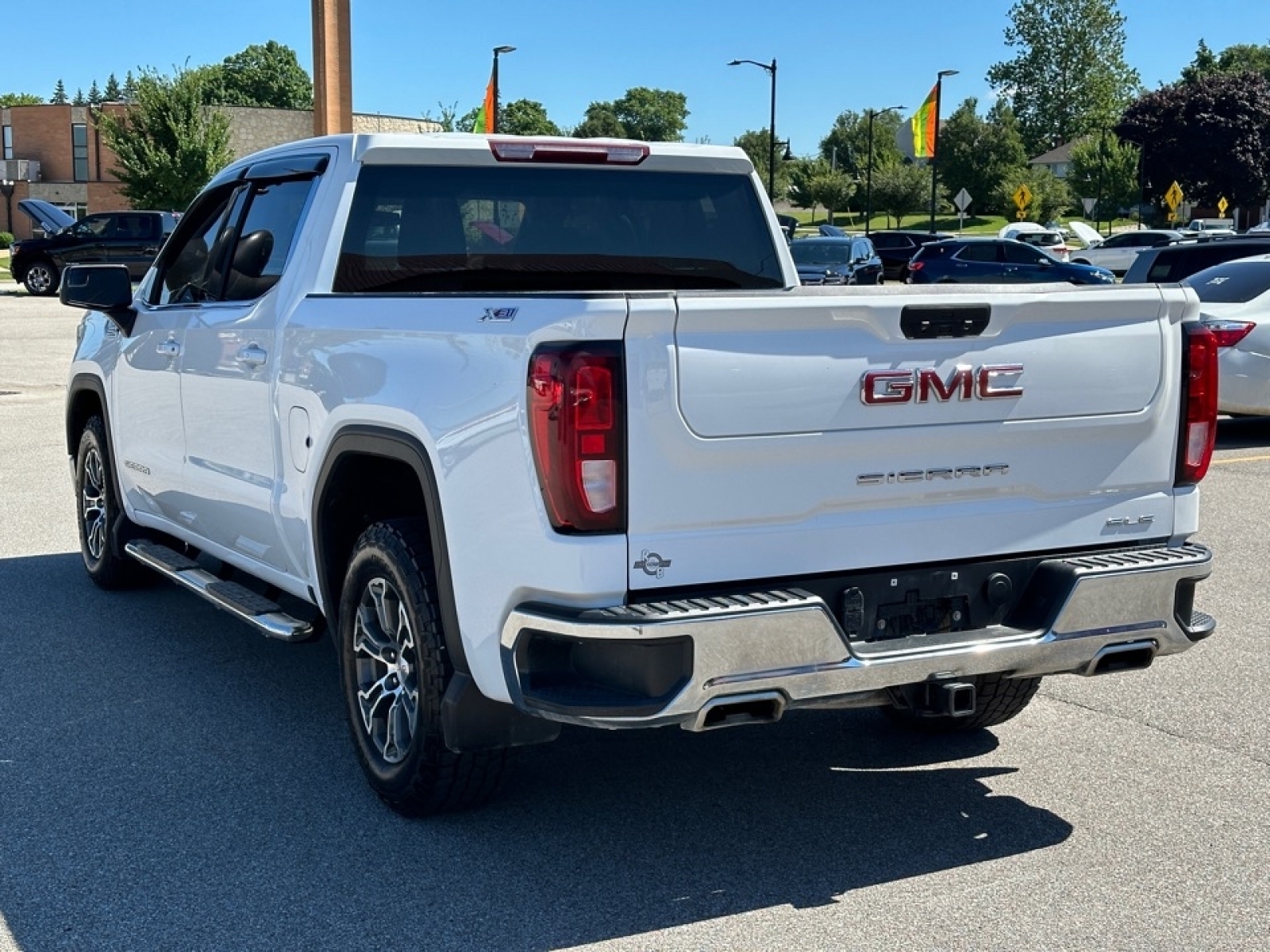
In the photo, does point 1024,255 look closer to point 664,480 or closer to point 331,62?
point 331,62

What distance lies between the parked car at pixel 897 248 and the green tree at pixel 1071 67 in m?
86.8

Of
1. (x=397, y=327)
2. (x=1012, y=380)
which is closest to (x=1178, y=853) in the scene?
(x=1012, y=380)

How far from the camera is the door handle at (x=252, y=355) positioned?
204 inches

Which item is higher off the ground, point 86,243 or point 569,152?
point 569,152

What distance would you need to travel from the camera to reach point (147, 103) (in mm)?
46312

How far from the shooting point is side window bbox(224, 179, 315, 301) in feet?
18.0

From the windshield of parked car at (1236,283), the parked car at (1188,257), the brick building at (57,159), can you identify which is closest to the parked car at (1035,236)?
the parked car at (1188,257)

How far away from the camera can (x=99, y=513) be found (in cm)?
757

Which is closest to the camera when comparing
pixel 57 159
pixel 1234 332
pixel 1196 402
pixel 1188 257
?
pixel 1196 402

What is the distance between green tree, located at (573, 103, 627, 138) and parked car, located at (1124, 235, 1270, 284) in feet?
399

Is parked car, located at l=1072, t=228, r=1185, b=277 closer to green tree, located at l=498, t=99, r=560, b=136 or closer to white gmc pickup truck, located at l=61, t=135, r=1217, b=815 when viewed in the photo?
white gmc pickup truck, located at l=61, t=135, r=1217, b=815

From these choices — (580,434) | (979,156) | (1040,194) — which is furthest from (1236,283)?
(979,156)

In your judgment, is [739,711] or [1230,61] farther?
[1230,61]

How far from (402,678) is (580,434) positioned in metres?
1.24
